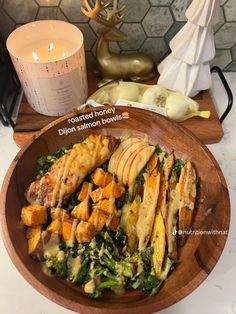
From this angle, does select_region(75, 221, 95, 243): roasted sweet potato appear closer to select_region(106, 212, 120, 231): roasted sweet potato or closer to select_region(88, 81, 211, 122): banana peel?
select_region(106, 212, 120, 231): roasted sweet potato

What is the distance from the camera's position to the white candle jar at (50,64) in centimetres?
72

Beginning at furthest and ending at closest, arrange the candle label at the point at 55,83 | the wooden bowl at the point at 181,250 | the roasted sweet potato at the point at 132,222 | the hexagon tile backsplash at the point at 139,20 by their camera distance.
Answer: the hexagon tile backsplash at the point at 139,20 → the candle label at the point at 55,83 → the roasted sweet potato at the point at 132,222 → the wooden bowl at the point at 181,250

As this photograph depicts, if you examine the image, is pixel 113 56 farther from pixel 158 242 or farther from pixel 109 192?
pixel 158 242

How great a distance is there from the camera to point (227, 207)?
0.58 meters

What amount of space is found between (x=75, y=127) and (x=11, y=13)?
0.38 m

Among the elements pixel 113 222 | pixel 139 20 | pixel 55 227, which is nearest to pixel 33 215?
pixel 55 227

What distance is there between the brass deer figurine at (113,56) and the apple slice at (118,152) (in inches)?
9.6

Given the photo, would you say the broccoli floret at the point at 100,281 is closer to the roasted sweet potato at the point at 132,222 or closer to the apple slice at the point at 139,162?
the roasted sweet potato at the point at 132,222

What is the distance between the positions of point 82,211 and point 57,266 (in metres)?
0.11

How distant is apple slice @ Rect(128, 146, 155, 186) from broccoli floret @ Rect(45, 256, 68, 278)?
0.21m

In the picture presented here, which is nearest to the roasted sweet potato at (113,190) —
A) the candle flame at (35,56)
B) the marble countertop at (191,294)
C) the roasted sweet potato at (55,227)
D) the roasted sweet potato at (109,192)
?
the roasted sweet potato at (109,192)

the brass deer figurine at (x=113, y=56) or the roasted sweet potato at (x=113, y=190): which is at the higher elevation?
the brass deer figurine at (x=113, y=56)

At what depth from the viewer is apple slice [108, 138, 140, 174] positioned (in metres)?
0.70

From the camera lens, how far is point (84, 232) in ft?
1.92
